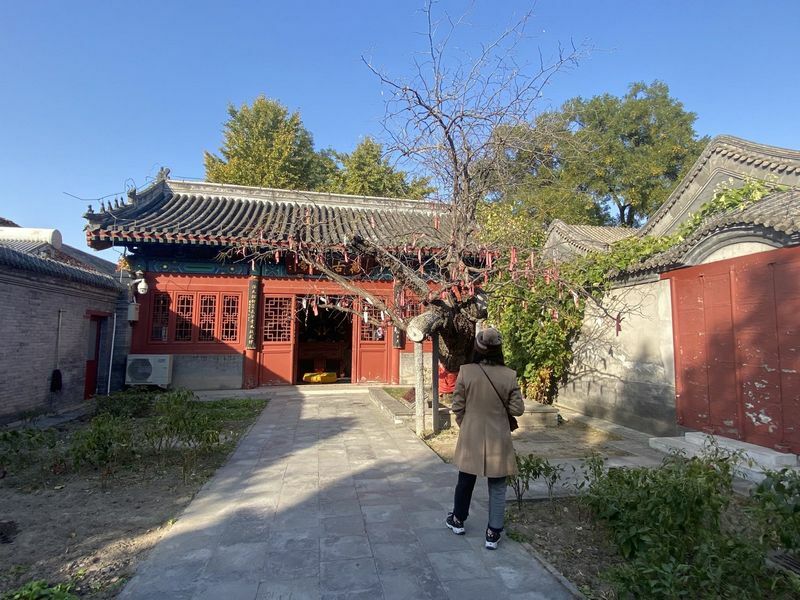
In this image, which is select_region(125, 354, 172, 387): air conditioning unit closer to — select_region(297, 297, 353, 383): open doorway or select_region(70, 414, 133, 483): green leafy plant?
select_region(297, 297, 353, 383): open doorway

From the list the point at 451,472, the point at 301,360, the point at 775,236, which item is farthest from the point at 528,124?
the point at 301,360

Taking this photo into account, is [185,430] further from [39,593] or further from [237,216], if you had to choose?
[237,216]

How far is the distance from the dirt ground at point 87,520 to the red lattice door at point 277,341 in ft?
18.2

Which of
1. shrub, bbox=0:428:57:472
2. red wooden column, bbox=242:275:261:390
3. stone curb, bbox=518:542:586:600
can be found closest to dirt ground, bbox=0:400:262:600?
shrub, bbox=0:428:57:472

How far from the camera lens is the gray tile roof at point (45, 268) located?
704 centimetres

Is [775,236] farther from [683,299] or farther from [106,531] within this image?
[106,531]

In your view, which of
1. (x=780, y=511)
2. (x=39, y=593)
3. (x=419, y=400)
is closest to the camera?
(x=39, y=593)

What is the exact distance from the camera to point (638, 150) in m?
20.9

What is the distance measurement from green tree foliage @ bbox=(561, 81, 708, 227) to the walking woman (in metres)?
17.0

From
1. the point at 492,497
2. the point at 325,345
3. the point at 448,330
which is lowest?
the point at 492,497

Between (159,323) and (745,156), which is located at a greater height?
(745,156)

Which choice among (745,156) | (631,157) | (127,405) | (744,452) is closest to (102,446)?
(127,405)

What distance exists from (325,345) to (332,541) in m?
11.0

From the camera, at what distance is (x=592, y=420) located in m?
8.09
